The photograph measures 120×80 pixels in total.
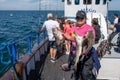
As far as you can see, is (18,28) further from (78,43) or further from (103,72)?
(78,43)

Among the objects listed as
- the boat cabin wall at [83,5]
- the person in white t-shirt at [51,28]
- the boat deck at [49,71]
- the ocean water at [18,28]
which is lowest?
A: the ocean water at [18,28]

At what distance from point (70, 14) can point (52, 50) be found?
8.64 metres

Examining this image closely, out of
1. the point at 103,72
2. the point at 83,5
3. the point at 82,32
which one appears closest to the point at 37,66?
the point at 103,72

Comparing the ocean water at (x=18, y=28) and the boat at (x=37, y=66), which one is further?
the ocean water at (x=18, y=28)

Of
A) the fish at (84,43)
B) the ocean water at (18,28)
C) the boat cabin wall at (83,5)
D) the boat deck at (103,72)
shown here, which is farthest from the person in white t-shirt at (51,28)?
the boat cabin wall at (83,5)

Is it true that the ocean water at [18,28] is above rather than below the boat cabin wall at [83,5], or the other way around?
below

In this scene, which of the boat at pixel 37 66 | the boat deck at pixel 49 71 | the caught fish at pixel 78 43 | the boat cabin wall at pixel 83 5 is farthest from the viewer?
the boat cabin wall at pixel 83 5

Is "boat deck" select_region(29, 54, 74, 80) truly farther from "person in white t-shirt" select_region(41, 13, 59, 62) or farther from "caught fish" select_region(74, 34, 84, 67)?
"caught fish" select_region(74, 34, 84, 67)

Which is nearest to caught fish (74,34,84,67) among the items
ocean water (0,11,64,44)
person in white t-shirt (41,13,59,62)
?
person in white t-shirt (41,13,59,62)

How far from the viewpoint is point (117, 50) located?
10.4 m

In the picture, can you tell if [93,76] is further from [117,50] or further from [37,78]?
[117,50]

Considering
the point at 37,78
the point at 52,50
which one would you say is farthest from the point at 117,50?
the point at 37,78

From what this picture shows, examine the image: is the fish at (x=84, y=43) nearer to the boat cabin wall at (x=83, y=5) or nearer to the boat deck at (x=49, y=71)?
the boat deck at (x=49, y=71)

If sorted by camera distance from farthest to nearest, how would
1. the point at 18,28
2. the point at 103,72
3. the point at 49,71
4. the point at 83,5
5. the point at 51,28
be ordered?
the point at 18,28 < the point at 83,5 < the point at 51,28 < the point at 49,71 < the point at 103,72
